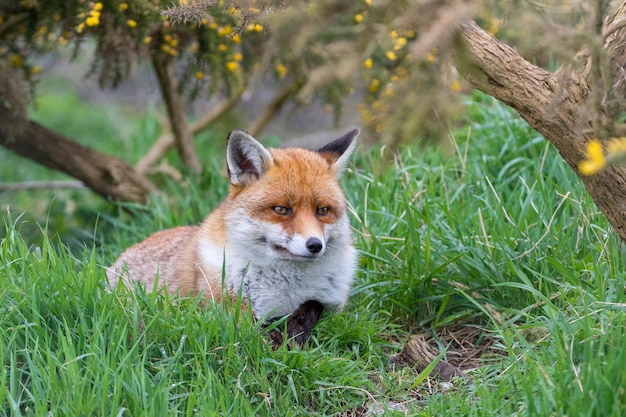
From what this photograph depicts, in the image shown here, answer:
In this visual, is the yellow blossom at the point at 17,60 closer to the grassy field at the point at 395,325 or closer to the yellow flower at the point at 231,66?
the yellow flower at the point at 231,66

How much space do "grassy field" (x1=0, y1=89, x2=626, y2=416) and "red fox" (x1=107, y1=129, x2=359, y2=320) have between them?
0.73ft

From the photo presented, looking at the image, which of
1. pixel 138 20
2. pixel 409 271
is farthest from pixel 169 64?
pixel 409 271

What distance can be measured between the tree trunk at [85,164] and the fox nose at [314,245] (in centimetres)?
341

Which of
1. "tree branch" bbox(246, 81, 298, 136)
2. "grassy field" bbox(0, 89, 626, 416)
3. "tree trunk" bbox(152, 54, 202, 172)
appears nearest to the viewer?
"grassy field" bbox(0, 89, 626, 416)

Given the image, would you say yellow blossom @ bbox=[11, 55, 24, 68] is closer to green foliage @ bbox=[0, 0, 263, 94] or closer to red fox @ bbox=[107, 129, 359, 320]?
green foliage @ bbox=[0, 0, 263, 94]

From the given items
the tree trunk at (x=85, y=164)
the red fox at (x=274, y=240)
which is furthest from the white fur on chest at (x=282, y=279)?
the tree trunk at (x=85, y=164)

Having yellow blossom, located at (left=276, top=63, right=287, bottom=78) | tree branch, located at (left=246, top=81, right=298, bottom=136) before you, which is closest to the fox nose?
yellow blossom, located at (left=276, top=63, right=287, bottom=78)

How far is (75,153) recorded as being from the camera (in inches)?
275

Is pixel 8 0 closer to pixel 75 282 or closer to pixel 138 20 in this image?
pixel 138 20

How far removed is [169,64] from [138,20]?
1331 millimetres

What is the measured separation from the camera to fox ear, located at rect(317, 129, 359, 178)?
15.3 ft

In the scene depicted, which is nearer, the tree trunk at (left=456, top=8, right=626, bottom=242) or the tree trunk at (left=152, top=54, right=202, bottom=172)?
the tree trunk at (left=456, top=8, right=626, bottom=242)

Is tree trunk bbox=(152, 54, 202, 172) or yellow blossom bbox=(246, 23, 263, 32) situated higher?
yellow blossom bbox=(246, 23, 263, 32)

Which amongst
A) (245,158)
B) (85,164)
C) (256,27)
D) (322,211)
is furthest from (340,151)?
(85,164)
